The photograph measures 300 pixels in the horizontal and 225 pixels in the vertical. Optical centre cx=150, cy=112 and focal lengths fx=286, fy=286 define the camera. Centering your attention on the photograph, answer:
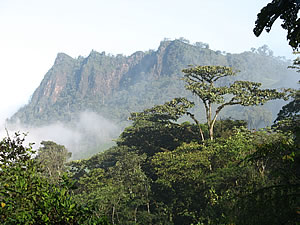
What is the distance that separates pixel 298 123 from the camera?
71.1 ft

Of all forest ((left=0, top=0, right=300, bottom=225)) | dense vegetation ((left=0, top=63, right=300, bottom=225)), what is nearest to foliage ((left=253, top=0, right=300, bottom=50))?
forest ((left=0, top=0, right=300, bottom=225))

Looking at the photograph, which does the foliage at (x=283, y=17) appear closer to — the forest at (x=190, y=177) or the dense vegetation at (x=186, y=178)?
the forest at (x=190, y=177)

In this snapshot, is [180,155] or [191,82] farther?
[191,82]

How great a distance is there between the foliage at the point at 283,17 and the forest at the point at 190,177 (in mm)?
17

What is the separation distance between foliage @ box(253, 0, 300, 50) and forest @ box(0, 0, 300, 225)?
0.02 metres

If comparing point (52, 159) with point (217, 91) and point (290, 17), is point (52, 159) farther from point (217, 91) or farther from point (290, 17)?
point (290, 17)

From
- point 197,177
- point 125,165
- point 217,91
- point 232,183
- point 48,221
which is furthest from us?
point 125,165

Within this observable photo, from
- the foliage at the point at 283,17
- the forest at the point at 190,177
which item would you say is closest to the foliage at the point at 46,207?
the forest at the point at 190,177

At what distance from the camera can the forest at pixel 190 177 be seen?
5023 millimetres

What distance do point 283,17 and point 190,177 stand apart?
758 inches

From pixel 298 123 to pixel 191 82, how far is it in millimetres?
11729

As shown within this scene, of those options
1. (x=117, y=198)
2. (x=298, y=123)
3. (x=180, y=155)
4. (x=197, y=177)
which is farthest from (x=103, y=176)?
(x=298, y=123)

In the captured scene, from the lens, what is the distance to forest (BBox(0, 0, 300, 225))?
16.5 feet

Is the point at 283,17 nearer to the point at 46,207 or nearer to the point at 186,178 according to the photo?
the point at 46,207
